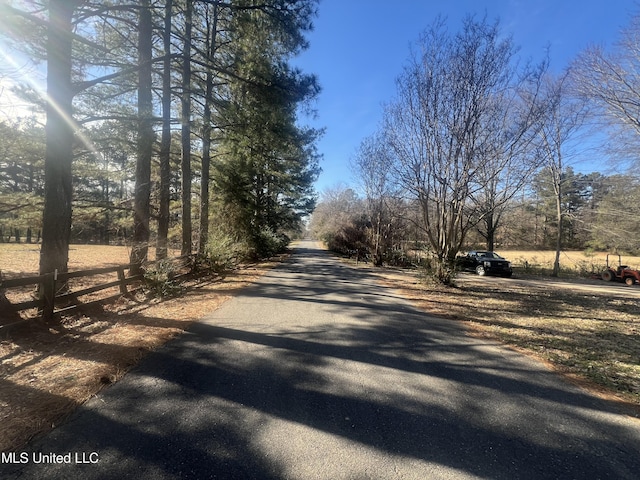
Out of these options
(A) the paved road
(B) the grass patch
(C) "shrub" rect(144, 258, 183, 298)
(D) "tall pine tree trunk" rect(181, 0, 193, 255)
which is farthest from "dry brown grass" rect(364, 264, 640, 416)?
(D) "tall pine tree trunk" rect(181, 0, 193, 255)

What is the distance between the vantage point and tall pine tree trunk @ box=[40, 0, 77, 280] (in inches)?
206

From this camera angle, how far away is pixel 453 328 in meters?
5.73

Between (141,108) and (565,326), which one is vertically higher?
(141,108)

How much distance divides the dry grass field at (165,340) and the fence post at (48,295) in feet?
0.67

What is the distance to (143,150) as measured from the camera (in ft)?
24.5

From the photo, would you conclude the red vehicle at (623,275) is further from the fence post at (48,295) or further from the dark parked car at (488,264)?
the fence post at (48,295)

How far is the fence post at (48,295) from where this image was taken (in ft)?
15.4

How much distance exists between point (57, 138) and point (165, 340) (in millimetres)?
4420

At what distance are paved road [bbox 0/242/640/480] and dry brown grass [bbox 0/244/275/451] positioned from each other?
0.85 feet

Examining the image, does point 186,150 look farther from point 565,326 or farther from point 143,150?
point 565,326

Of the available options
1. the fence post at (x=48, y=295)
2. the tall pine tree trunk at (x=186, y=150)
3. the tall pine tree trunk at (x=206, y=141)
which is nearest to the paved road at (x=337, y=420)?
the fence post at (x=48, y=295)

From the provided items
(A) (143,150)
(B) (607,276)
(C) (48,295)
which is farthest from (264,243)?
(B) (607,276)

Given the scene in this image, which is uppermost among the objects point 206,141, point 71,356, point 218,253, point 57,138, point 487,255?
point 206,141

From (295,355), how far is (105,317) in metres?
4.16
